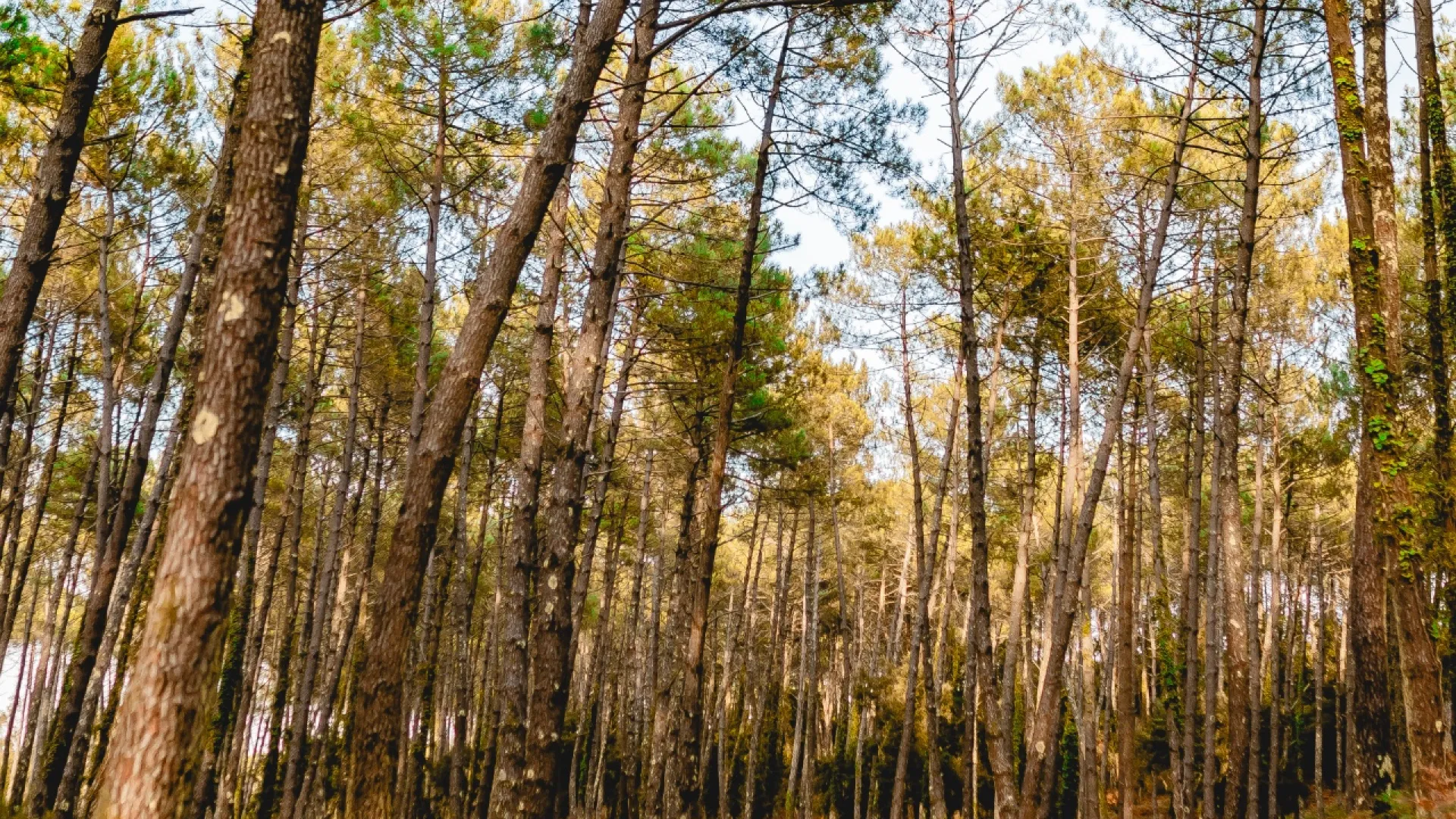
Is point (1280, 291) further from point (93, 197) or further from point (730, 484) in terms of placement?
point (93, 197)

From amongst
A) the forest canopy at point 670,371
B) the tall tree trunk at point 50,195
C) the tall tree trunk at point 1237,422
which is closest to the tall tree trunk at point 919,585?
the forest canopy at point 670,371

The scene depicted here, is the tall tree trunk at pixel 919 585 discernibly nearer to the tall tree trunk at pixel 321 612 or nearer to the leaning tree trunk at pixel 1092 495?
the leaning tree trunk at pixel 1092 495

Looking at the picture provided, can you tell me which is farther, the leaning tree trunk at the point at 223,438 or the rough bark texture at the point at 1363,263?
the rough bark texture at the point at 1363,263

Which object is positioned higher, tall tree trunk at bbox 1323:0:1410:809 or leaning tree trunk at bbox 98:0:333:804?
tall tree trunk at bbox 1323:0:1410:809

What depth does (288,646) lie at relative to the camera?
12.1m

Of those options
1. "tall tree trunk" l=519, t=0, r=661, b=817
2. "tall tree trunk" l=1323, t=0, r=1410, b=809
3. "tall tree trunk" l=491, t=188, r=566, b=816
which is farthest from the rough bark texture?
"tall tree trunk" l=491, t=188, r=566, b=816

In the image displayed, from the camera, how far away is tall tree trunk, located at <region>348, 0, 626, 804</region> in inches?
177

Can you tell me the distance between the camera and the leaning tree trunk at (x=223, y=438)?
2.67m

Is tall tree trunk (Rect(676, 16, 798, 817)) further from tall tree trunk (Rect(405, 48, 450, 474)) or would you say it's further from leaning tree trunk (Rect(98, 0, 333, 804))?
leaning tree trunk (Rect(98, 0, 333, 804))

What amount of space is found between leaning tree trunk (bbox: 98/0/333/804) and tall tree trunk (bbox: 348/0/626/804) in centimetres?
129

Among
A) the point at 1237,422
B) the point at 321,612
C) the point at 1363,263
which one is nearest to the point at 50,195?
the point at 321,612

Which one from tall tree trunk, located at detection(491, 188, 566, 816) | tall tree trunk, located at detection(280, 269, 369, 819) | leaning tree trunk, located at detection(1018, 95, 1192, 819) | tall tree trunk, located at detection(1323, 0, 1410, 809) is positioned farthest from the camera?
tall tree trunk, located at detection(280, 269, 369, 819)

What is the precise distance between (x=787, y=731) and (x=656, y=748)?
14497 millimetres

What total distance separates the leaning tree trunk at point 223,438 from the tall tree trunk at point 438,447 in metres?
1.29
